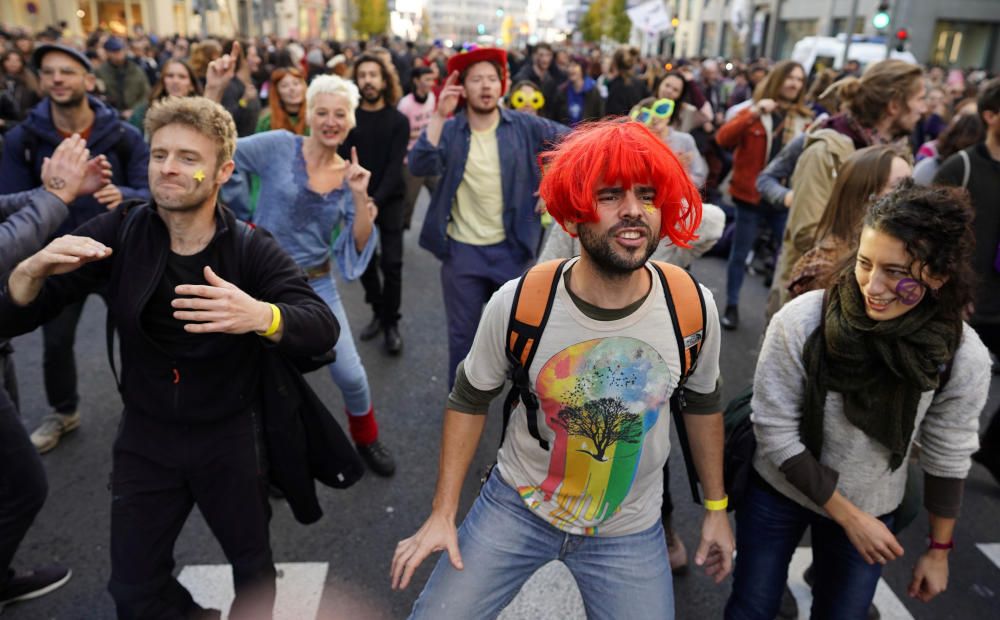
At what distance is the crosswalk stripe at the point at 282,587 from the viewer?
Result: 2.91 metres

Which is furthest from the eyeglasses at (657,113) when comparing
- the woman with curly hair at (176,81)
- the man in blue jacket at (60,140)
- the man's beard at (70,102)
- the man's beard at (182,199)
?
the woman with curly hair at (176,81)

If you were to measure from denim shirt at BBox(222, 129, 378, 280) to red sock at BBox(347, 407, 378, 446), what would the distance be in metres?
0.75

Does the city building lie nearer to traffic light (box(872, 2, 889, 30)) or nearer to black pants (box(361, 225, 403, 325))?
traffic light (box(872, 2, 889, 30))

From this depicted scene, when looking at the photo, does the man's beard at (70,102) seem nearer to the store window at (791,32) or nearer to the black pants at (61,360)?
the black pants at (61,360)

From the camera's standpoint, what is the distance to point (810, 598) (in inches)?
119

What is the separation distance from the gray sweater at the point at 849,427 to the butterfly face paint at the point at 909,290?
218 mm

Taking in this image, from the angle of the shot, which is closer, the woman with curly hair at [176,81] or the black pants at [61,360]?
the black pants at [61,360]

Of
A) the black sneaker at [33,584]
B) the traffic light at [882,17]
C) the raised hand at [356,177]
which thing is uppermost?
the traffic light at [882,17]

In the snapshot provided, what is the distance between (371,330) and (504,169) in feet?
7.37

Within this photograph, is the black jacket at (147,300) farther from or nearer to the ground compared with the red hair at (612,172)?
nearer to the ground

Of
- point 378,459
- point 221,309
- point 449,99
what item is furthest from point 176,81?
point 221,309

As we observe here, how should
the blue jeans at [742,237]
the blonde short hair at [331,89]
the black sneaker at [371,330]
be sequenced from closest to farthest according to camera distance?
the blonde short hair at [331,89] < the black sneaker at [371,330] < the blue jeans at [742,237]

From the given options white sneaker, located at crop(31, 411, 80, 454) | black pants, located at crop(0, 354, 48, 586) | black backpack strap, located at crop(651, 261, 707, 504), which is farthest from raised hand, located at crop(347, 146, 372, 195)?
white sneaker, located at crop(31, 411, 80, 454)

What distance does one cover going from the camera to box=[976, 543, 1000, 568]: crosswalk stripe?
3.38m
